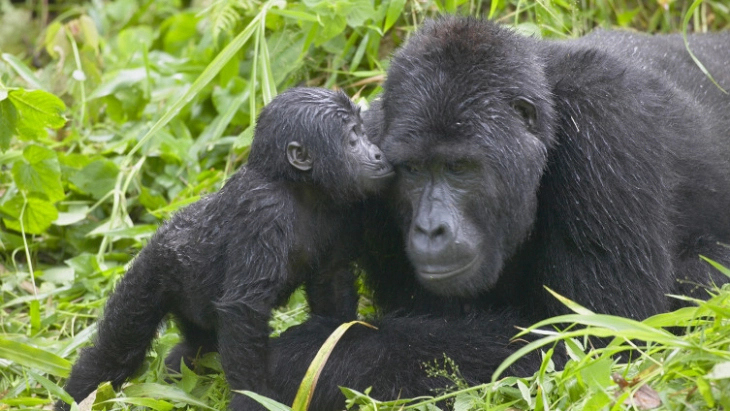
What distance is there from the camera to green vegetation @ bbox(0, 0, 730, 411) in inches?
166

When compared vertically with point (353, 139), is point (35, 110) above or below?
below

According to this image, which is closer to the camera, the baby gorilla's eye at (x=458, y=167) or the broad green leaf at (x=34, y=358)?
the baby gorilla's eye at (x=458, y=167)

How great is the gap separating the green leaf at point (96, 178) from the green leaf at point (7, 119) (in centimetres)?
118

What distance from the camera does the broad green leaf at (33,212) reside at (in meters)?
6.10

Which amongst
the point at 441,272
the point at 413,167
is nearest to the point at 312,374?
the point at 441,272

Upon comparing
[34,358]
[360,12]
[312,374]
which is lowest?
[34,358]

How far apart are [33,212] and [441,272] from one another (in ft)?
9.99

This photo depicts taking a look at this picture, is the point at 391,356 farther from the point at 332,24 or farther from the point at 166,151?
the point at 166,151

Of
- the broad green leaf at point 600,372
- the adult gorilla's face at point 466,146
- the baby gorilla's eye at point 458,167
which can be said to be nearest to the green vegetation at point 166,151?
the broad green leaf at point 600,372

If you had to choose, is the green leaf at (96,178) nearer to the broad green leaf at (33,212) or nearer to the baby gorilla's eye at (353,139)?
the broad green leaf at (33,212)

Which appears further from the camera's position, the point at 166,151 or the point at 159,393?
the point at 166,151

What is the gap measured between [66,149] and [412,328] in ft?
12.2

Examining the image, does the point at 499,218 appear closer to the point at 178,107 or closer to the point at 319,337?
the point at 319,337

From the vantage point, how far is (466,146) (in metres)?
4.10
